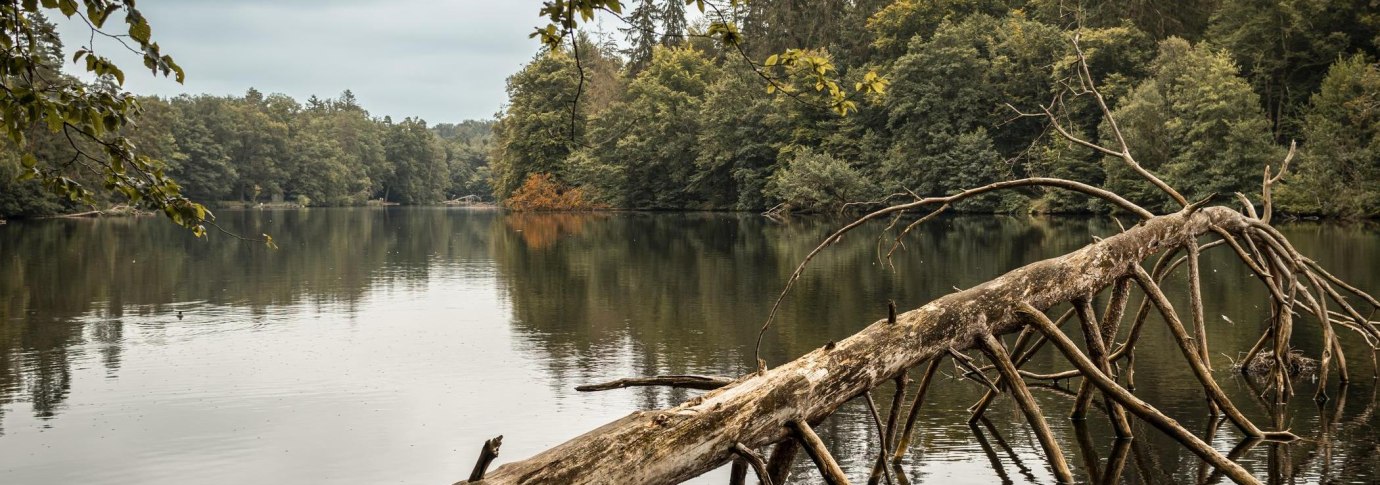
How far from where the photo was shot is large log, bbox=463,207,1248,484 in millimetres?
5355

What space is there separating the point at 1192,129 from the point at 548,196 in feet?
176

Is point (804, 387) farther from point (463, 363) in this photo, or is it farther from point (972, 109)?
point (972, 109)

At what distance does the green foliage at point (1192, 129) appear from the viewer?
158 ft

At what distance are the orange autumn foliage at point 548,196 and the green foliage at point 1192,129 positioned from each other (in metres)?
45.7

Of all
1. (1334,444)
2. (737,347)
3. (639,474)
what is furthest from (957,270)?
(639,474)

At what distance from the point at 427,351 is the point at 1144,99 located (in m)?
44.6

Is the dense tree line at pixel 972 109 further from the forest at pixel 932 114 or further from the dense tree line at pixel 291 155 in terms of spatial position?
the dense tree line at pixel 291 155

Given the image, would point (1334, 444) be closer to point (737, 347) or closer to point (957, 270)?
point (737, 347)

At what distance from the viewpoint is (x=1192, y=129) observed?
164ft

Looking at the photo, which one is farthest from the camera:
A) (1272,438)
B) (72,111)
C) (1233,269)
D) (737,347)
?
(1233,269)

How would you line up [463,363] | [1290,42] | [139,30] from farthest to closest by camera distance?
[1290,42], [463,363], [139,30]


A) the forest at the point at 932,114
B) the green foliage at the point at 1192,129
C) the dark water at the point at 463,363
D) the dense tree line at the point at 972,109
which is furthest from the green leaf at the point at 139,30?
the green foliage at the point at 1192,129

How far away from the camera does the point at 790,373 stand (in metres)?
6.14

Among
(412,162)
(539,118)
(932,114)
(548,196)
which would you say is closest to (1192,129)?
(932,114)
